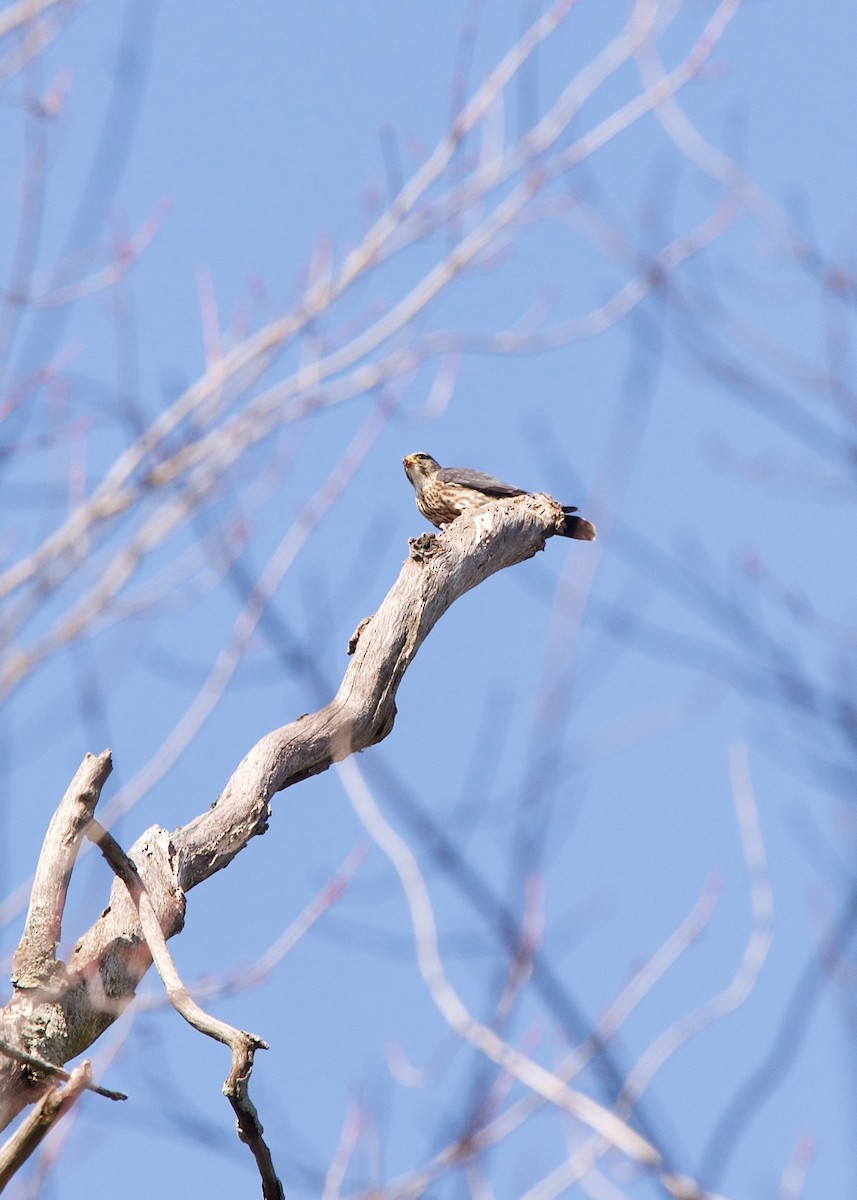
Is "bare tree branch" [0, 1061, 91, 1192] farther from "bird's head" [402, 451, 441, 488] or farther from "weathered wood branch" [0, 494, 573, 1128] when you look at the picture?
"bird's head" [402, 451, 441, 488]

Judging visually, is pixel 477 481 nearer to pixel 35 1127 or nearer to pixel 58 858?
pixel 58 858

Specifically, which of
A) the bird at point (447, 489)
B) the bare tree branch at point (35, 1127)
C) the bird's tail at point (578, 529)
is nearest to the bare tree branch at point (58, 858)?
the bare tree branch at point (35, 1127)

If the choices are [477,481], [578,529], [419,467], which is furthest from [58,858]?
[419,467]

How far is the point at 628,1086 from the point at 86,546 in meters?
2.08

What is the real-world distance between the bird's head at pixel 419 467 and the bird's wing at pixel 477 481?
0.68 feet

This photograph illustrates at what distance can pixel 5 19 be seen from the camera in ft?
11.4

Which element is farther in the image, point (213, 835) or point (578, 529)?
point (578, 529)

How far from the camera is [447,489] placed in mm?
5734

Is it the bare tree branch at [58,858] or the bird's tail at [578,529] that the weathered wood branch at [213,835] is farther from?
the bird's tail at [578,529]

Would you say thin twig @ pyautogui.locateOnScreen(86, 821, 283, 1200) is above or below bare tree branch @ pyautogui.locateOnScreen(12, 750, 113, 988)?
below

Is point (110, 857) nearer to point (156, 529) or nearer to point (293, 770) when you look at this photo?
point (293, 770)

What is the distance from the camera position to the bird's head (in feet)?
20.0

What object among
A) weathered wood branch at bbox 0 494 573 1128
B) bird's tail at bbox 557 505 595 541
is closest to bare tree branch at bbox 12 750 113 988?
weathered wood branch at bbox 0 494 573 1128

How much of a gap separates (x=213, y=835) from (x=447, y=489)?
11.6 ft
